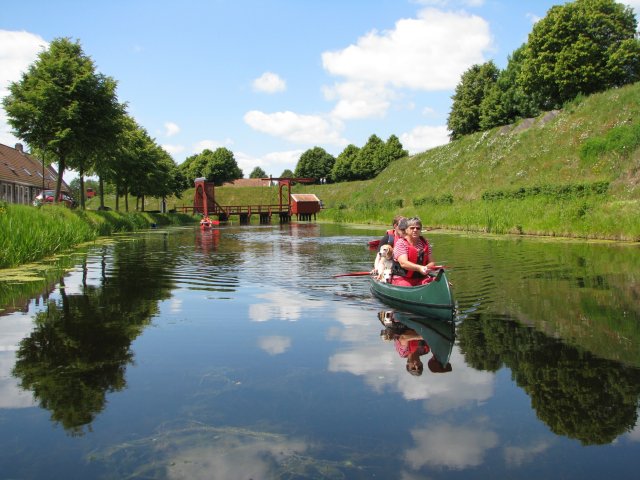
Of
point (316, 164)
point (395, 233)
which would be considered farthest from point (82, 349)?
point (316, 164)

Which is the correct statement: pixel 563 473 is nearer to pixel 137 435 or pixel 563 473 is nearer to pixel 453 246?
pixel 137 435

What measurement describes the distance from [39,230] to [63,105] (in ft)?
46.3

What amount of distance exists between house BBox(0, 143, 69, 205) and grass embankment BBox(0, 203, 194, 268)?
21677 mm

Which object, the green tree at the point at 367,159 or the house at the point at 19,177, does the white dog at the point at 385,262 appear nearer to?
the house at the point at 19,177

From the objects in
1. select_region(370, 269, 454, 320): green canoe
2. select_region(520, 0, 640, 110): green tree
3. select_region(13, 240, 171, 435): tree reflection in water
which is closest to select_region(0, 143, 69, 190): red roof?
select_region(13, 240, 171, 435): tree reflection in water

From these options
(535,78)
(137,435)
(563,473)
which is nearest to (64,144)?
(137,435)

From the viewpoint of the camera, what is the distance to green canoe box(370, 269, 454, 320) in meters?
8.34

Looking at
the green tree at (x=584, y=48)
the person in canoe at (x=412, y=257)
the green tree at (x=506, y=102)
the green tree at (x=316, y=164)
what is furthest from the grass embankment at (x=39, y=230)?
the green tree at (x=316, y=164)

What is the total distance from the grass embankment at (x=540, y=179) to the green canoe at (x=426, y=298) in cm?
1550

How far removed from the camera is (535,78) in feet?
160

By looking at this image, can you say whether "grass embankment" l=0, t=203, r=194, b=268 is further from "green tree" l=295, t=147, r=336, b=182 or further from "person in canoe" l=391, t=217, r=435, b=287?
"green tree" l=295, t=147, r=336, b=182

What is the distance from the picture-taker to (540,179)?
37.4 m

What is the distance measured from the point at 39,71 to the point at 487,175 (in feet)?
104

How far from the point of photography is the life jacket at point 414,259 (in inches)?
382
